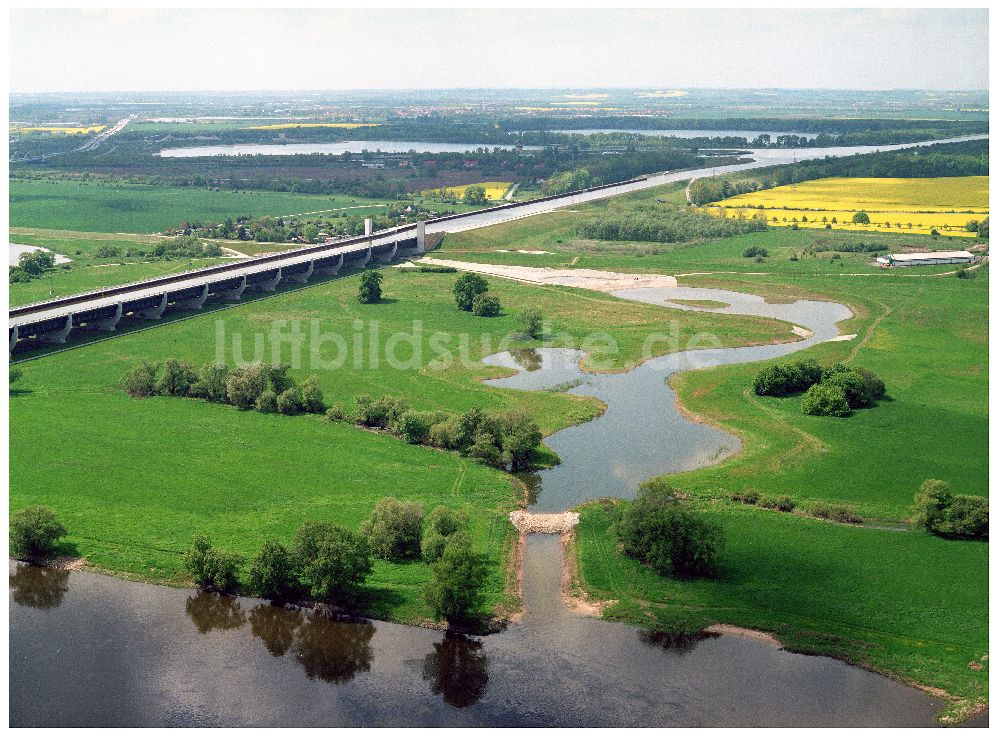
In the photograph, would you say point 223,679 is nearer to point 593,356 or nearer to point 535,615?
A: point 535,615

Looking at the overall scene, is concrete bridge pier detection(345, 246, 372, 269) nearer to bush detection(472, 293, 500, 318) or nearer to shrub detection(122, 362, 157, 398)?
bush detection(472, 293, 500, 318)

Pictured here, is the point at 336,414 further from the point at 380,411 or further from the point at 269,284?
the point at 269,284

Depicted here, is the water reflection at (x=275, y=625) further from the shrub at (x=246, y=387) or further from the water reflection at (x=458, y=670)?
the shrub at (x=246, y=387)

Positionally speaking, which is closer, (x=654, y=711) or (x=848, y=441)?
(x=654, y=711)

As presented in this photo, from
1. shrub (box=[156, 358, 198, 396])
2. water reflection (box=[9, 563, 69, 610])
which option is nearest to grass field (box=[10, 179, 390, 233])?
shrub (box=[156, 358, 198, 396])

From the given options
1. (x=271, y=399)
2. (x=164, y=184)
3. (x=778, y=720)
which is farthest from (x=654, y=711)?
(x=164, y=184)

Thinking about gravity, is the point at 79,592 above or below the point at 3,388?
below

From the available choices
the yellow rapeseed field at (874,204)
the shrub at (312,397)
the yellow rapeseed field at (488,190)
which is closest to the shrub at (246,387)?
the shrub at (312,397)
